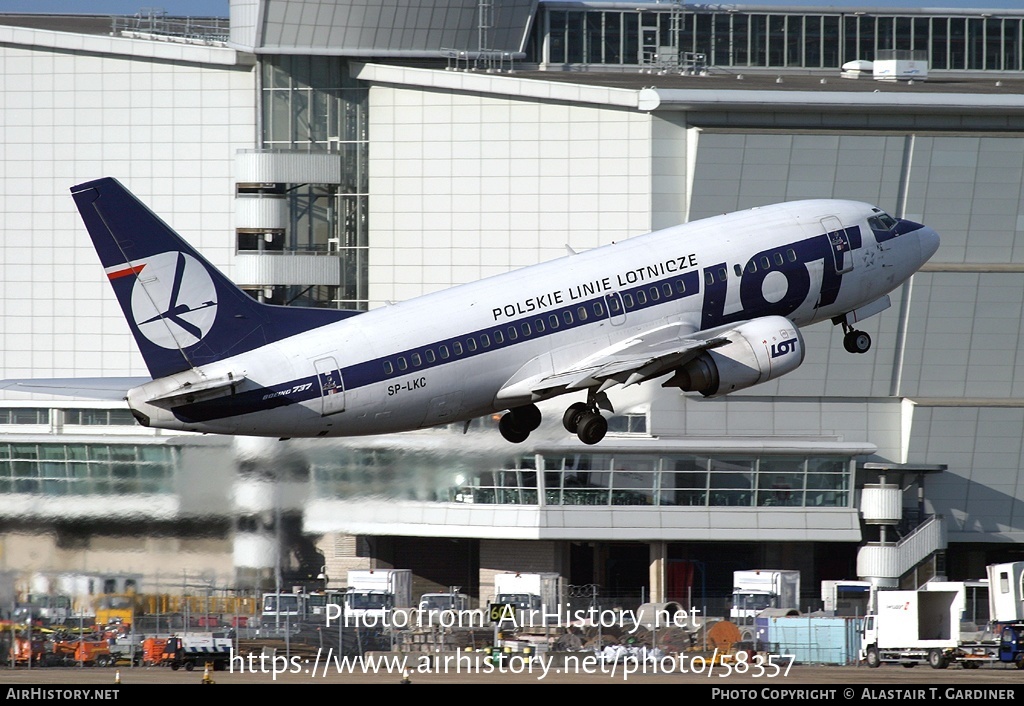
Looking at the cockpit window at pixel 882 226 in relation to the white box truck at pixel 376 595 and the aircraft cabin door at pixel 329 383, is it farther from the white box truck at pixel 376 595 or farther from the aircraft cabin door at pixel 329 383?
the white box truck at pixel 376 595

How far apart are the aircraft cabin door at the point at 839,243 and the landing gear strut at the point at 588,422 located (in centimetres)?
958

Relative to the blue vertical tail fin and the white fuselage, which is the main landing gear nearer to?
the white fuselage

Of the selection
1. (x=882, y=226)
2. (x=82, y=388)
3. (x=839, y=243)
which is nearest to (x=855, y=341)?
(x=882, y=226)

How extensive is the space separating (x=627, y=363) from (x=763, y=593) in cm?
4228

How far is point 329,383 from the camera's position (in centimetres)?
4325

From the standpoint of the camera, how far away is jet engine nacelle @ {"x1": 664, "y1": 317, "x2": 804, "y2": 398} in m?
47.5

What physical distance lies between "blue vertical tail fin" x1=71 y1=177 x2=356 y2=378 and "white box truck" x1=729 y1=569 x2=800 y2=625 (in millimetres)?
37478

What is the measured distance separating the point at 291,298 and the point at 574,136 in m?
22.7

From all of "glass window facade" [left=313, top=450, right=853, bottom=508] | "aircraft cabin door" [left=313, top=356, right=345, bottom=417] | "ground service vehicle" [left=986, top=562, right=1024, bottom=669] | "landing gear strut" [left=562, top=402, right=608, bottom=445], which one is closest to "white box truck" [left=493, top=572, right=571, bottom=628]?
"glass window facade" [left=313, top=450, right=853, bottom=508]

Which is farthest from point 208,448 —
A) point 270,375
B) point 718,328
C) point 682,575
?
point 682,575

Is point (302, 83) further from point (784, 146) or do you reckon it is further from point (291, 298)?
point (784, 146)

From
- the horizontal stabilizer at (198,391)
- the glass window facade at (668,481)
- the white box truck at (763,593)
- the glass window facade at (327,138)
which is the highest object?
the glass window facade at (327,138)

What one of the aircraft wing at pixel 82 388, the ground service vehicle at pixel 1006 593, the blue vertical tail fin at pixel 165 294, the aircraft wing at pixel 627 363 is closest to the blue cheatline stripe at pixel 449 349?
the aircraft wing at pixel 627 363

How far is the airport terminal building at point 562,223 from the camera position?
313 ft
